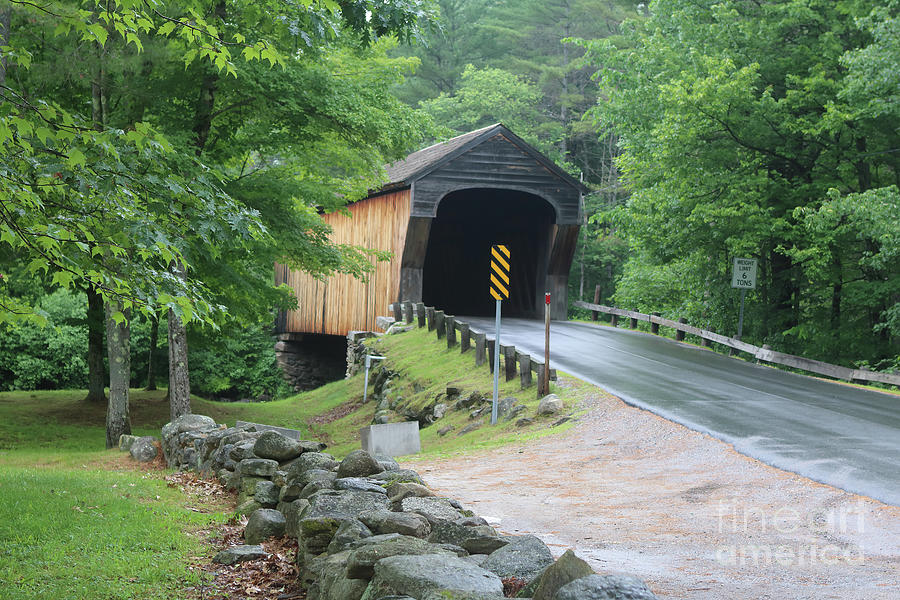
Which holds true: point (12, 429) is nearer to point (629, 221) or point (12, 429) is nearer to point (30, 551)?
point (30, 551)

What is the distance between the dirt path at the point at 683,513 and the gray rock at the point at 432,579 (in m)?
1.07

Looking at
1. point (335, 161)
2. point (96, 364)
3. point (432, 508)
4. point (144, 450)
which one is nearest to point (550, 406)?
point (144, 450)

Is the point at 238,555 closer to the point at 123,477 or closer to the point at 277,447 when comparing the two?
the point at 277,447

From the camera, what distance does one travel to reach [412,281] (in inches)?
909

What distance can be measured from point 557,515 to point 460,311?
24.2 meters

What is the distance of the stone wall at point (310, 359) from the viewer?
30.2m

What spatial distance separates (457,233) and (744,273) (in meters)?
13.3

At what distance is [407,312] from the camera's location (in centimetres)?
2241

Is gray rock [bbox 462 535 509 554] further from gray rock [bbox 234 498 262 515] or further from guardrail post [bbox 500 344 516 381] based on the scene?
guardrail post [bbox 500 344 516 381]

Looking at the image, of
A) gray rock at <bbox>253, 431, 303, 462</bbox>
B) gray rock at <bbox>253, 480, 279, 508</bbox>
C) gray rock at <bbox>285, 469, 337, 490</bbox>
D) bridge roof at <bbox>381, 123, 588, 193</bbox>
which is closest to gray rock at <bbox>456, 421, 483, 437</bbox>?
gray rock at <bbox>253, 431, 303, 462</bbox>

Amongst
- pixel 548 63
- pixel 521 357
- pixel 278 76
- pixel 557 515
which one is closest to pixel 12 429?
pixel 278 76

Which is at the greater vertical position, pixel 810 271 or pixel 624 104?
pixel 624 104

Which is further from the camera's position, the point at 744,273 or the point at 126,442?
the point at 744,273

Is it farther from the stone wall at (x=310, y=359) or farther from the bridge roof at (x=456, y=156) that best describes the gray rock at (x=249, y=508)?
the stone wall at (x=310, y=359)
